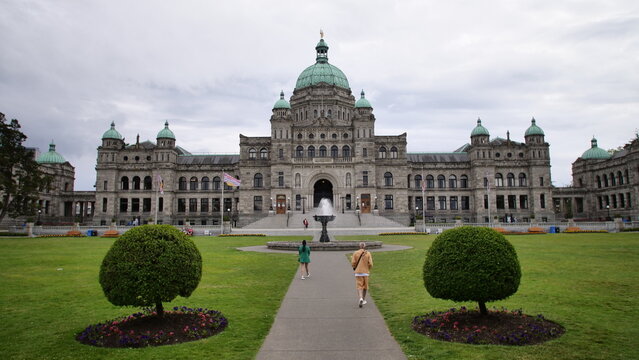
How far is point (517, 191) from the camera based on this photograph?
262 feet

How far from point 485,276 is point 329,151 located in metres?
64.8

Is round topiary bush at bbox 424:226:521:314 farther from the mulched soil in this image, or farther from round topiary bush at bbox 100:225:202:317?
round topiary bush at bbox 100:225:202:317

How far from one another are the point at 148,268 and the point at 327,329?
4.57 metres

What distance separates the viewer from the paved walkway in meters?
8.84

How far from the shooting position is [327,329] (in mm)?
10578

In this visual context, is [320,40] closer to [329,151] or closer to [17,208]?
[329,151]

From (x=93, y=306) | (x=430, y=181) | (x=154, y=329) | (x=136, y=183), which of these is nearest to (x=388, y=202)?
(x=430, y=181)

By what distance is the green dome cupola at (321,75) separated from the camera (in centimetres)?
8188

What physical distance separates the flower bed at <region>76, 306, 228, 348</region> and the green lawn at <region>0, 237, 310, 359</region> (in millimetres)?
305

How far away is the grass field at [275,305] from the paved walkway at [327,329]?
1.16 feet

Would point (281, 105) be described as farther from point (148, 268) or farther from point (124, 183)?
point (148, 268)

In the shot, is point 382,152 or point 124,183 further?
point 124,183

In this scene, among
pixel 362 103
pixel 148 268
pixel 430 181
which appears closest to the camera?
pixel 148 268

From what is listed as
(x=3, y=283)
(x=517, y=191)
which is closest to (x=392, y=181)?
(x=517, y=191)
